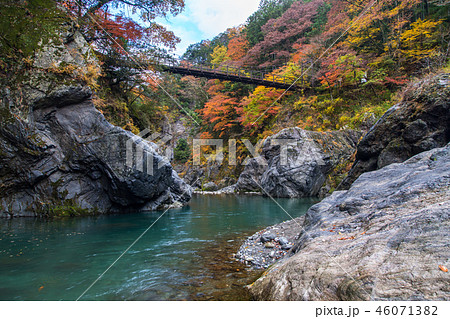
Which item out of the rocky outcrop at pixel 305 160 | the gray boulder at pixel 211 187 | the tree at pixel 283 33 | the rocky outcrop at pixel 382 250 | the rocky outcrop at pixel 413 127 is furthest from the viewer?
the gray boulder at pixel 211 187

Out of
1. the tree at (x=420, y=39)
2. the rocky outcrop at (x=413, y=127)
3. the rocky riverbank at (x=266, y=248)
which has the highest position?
the tree at (x=420, y=39)

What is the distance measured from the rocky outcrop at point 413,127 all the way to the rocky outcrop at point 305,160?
9.23m

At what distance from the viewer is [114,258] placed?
201 inches

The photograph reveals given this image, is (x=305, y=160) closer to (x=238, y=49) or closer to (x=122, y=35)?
(x=122, y=35)

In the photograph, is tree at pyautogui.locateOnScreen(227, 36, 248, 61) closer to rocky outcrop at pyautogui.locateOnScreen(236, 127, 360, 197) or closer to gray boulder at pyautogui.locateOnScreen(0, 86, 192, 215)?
rocky outcrop at pyautogui.locateOnScreen(236, 127, 360, 197)

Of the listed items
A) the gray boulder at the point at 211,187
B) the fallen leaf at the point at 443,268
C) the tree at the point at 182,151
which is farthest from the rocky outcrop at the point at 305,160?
the tree at the point at 182,151

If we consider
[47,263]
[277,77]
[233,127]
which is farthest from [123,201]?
[233,127]

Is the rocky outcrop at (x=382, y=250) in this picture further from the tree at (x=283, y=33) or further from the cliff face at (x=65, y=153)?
the tree at (x=283, y=33)

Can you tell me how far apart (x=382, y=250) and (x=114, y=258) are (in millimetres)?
4766

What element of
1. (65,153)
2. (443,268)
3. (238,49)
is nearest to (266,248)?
(443,268)

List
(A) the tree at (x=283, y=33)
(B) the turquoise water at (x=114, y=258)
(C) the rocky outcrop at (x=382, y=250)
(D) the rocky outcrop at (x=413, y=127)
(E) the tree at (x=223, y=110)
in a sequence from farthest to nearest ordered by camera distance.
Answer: (A) the tree at (x=283, y=33) → (E) the tree at (x=223, y=110) → (D) the rocky outcrop at (x=413, y=127) → (B) the turquoise water at (x=114, y=258) → (C) the rocky outcrop at (x=382, y=250)

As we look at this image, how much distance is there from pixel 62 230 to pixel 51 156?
3955mm

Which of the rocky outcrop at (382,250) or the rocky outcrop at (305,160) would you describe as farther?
the rocky outcrop at (305,160)

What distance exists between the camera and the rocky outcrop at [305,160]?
664 inches
